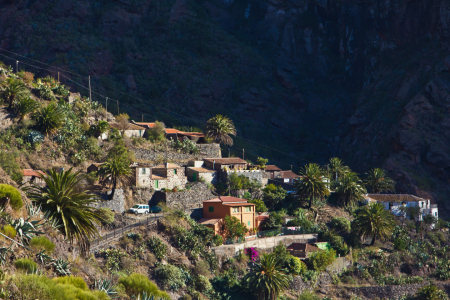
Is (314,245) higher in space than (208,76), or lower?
lower

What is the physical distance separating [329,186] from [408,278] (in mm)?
17452

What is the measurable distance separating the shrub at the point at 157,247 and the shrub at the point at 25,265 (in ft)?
93.7

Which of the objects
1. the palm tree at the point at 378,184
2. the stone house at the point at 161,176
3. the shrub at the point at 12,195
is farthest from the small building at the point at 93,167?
the palm tree at the point at 378,184

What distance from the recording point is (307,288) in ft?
198

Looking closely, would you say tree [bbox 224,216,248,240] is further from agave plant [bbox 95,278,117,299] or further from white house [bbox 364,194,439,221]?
agave plant [bbox 95,278,117,299]

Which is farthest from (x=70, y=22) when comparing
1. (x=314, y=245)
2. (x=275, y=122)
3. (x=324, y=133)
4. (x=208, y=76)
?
(x=314, y=245)

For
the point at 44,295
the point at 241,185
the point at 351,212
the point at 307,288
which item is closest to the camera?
the point at 44,295

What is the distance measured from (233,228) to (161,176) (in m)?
11.6

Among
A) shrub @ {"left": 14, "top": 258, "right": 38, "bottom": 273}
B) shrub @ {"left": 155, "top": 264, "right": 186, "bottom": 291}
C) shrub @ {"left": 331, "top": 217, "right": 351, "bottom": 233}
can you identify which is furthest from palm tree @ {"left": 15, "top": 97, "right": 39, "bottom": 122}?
shrub @ {"left": 14, "top": 258, "right": 38, "bottom": 273}

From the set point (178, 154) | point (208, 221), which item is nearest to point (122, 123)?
point (178, 154)

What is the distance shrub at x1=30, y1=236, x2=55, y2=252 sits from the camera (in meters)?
26.8

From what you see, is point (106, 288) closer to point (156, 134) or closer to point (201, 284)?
point (201, 284)

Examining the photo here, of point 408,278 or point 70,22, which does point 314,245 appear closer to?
point 408,278

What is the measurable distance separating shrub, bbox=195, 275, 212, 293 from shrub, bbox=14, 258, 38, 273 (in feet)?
96.0
